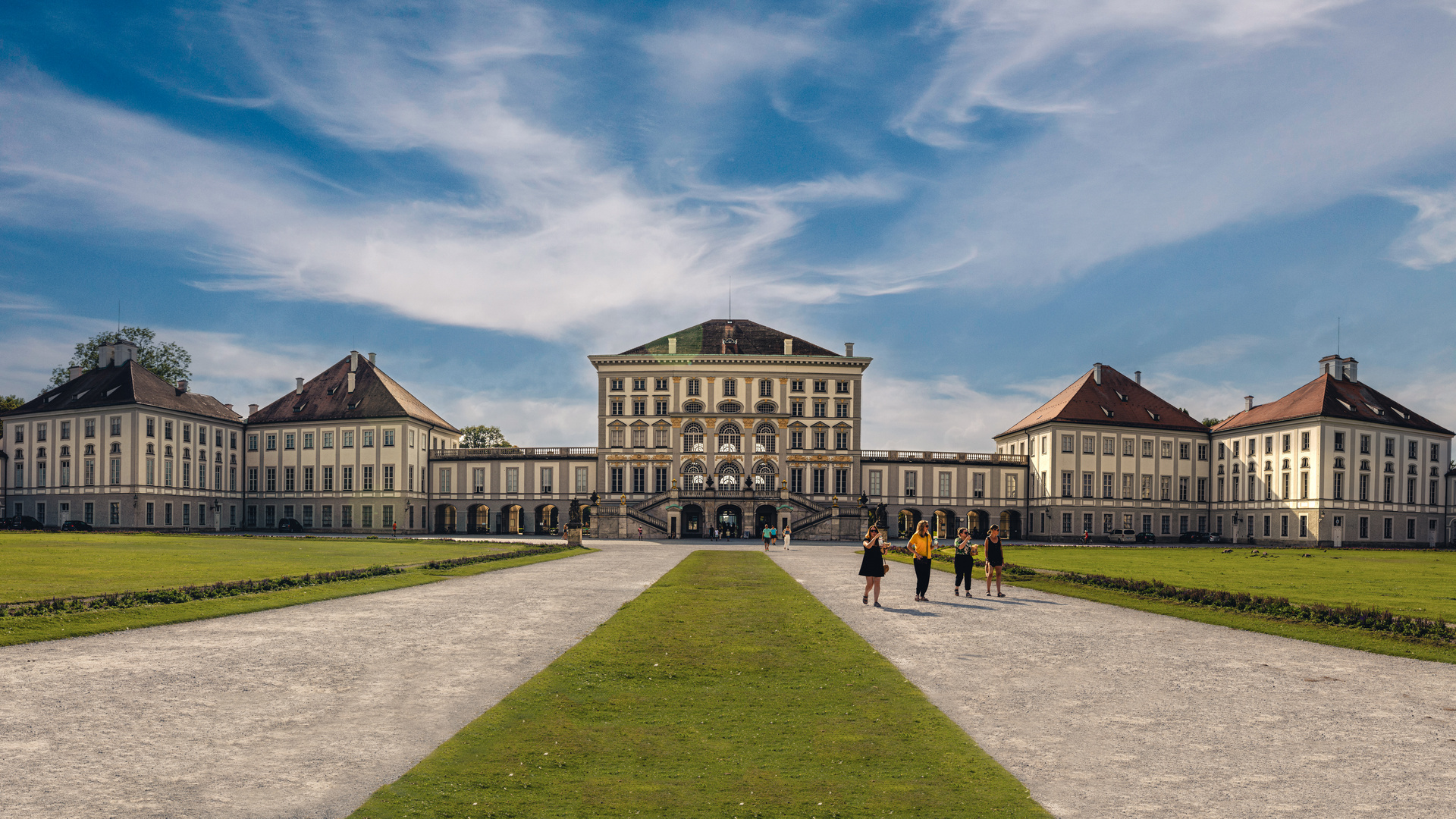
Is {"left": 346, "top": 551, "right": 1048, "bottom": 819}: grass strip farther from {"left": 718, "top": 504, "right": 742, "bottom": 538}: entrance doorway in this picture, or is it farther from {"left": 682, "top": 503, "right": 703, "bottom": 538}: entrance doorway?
{"left": 718, "top": 504, "right": 742, "bottom": 538}: entrance doorway

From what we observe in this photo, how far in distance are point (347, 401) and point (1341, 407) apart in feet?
282

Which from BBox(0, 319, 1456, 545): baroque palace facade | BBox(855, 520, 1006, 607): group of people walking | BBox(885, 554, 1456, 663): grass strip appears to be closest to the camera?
BBox(885, 554, 1456, 663): grass strip

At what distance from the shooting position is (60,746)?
7836 millimetres

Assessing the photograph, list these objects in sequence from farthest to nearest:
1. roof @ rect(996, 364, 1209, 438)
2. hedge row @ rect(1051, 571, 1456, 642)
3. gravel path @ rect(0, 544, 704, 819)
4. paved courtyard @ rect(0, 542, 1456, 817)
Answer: roof @ rect(996, 364, 1209, 438) → hedge row @ rect(1051, 571, 1456, 642) → paved courtyard @ rect(0, 542, 1456, 817) → gravel path @ rect(0, 544, 704, 819)

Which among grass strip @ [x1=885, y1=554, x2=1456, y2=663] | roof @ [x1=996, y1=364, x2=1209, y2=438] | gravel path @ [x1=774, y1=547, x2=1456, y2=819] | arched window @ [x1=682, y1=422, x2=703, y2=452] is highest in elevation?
roof @ [x1=996, y1=364, x2=1209, y2=438]

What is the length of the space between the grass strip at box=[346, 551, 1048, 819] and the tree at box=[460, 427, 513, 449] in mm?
96886

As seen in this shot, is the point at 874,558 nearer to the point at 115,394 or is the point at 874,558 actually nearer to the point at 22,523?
the point at 22,523

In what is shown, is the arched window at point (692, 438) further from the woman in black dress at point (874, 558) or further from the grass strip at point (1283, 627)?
the woman in black dress at point (874, 558)

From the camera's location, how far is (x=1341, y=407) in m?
76.9

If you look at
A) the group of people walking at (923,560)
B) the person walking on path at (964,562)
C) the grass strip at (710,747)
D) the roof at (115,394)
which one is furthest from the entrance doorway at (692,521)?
the grass strip at (710,747)

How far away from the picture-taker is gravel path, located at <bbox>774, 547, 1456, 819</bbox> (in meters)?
6.93

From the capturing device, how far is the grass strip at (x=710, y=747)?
21.2ft

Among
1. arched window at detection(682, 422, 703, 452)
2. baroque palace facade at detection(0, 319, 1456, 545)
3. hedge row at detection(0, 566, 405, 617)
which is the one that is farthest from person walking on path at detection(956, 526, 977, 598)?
arched window at detection(682, 422, 703, 452)

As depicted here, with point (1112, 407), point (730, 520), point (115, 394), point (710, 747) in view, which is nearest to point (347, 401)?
point (115, 394)
